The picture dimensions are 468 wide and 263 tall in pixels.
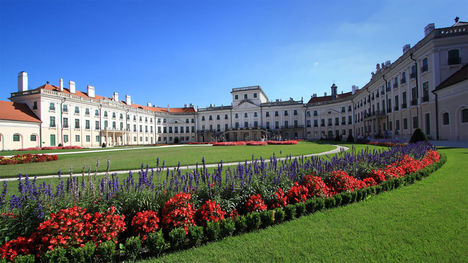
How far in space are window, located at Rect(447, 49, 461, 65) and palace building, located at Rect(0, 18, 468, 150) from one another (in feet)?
0.28

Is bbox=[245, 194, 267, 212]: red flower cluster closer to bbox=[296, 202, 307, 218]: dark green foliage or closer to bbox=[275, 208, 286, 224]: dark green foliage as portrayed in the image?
bbox=[275, 208, 286, 224]: dark green foliage

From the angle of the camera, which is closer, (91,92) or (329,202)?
(329,202)

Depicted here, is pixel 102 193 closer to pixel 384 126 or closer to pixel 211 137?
pixel 384 126

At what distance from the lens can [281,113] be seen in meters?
68.2

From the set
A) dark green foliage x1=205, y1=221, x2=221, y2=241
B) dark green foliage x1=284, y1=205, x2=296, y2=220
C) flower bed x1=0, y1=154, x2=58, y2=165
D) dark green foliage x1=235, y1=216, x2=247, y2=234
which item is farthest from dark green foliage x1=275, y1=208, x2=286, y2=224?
flower bed x1=0, y1=154, x2=58, y2=165

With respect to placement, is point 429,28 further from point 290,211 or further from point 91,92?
point 91,92

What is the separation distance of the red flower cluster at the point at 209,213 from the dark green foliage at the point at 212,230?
6.2 inches

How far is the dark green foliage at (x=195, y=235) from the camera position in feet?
11.2

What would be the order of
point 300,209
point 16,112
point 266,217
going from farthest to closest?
1. point 16,112
2. point 300,209
3. point 266,217

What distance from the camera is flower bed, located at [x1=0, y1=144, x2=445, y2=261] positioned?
3.01 meters

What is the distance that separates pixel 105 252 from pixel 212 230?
1.53 meters

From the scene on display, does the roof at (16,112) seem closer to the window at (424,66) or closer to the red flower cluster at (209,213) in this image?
the red flower cluster at (209,213)

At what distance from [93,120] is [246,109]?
1663 inches

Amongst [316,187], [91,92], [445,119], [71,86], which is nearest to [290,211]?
[316,187]
